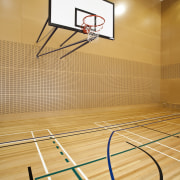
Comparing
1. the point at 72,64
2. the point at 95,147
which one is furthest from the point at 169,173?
the point at 72,64

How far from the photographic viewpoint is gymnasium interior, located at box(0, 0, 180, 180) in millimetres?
1551

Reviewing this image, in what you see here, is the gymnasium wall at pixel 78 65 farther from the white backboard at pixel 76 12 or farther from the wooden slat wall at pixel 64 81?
the white backboard at pixel 76 12

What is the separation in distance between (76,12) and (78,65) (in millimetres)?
1764

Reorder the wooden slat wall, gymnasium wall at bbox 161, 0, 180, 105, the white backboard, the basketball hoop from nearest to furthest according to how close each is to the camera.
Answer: the white backboard, the basketball hoop, the wooden slat wall, gymnasium wall at bbox 161, 0, 180, 105

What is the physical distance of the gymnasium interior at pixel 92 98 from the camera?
1551 millimetres

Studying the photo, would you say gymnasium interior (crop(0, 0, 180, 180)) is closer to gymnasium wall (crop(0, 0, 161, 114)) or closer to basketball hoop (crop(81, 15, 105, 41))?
gymnasium wall (crop(0, 0, 161, 114))

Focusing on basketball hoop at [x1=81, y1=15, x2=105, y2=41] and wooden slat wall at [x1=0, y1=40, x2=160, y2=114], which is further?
wooden slat wall at [x1=0, y1=40, x2=160, y2=114]

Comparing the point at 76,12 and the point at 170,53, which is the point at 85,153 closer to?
the point at 76,12

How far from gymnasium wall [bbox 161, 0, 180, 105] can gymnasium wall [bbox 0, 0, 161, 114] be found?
0.29 meters

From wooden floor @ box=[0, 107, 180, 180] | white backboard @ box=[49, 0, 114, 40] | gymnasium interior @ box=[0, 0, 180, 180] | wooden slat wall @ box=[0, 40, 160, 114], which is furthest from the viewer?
wooden slat wall @ box=[0, 40, 160, 114]

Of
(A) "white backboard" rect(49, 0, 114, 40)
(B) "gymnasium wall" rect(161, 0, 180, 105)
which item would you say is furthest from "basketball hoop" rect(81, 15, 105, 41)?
(B) "gymnasium wall" rect(161, 0, 180, 105)

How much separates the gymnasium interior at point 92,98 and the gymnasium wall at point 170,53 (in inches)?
1.7

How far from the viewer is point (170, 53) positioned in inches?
248

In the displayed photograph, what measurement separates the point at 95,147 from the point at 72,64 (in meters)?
3.00
